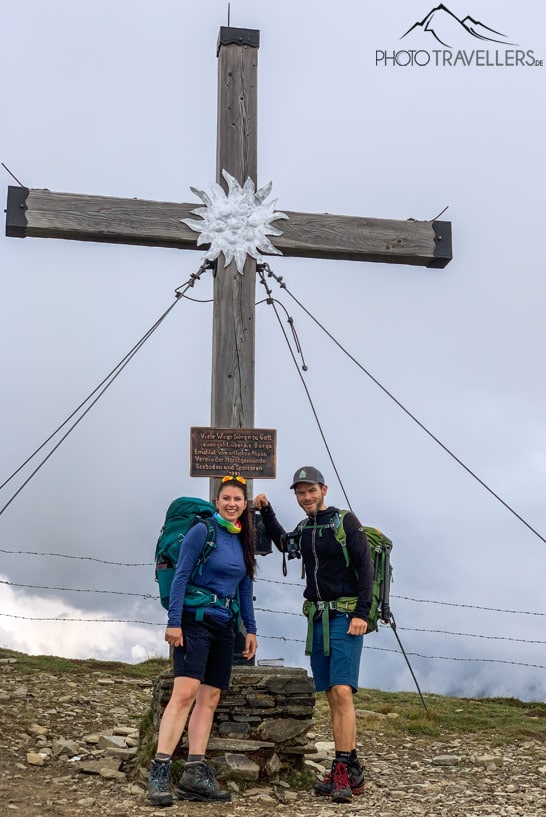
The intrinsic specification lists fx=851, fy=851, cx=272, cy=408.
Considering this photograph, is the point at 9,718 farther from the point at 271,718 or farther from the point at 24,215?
the point at 24,215

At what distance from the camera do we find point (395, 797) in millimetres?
7070

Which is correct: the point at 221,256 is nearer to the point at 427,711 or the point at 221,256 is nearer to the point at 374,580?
the point at 374,580

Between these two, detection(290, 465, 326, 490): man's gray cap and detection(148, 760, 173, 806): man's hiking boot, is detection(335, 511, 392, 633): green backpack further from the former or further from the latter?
detection(148, 760, 173, 806): man's hiking boot

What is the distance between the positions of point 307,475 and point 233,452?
50.5 inches

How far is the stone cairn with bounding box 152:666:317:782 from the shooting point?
23.5 feet

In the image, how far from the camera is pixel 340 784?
6.78m

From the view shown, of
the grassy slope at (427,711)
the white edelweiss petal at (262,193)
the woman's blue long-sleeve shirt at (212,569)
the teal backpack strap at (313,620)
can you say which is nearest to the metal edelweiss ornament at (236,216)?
the white edelweiss petal at (262,193)

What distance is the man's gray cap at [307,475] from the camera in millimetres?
7191

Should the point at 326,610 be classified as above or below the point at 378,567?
below

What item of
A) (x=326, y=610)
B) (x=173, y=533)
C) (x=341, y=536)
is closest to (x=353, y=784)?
(x=326, y=610)

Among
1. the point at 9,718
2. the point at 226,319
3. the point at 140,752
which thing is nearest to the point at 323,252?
the point at 226,319

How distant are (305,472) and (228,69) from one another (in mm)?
4868

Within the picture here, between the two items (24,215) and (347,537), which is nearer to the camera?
(347,537)

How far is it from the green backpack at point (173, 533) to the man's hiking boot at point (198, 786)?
1245 mm
